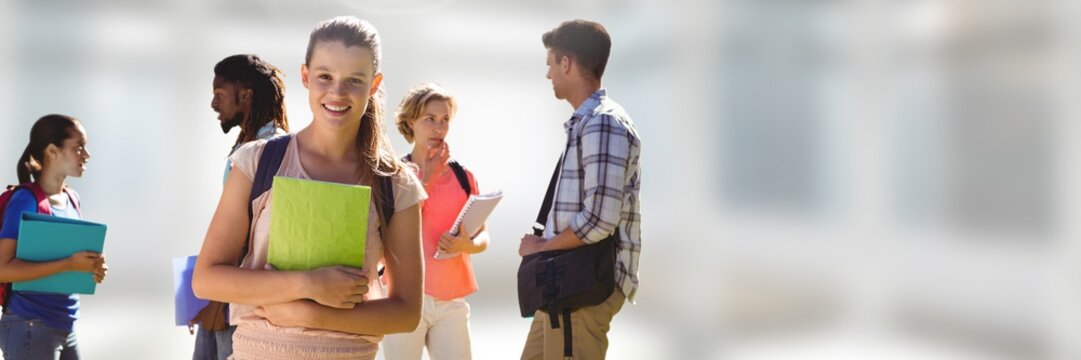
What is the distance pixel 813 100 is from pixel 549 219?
2458 mm

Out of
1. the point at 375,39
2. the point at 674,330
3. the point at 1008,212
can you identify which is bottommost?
the point at 674,330

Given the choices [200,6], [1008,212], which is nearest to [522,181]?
[200,6]

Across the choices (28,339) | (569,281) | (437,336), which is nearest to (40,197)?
(28,339)

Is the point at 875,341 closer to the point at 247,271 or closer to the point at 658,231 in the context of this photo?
the point at 658,231

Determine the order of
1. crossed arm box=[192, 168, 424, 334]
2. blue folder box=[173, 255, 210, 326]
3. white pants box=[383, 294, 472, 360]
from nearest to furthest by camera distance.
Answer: crossed arm box=[192, 168, 424, 334] → blue folder box=[173, 255, 210, 326] → white pants box=[383, 294, 472, 360]

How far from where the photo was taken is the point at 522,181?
6664mm

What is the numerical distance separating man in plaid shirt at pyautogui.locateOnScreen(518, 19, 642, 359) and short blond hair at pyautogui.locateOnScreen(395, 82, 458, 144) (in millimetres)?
831

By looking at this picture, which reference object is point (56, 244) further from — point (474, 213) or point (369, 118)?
point (369, 118)

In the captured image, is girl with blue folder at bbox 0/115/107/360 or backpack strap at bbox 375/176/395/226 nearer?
backpack strap at bbox 375/176/395/226

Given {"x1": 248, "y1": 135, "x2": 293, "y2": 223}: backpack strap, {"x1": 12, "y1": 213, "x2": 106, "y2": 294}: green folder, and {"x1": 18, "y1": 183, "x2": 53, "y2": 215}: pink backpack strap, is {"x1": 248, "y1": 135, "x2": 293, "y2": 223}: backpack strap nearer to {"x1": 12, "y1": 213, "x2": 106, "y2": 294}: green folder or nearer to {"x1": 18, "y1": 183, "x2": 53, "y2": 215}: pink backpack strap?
{"x1": 12, "y1": 213, "x2": 106, "y2": 294}: green folder

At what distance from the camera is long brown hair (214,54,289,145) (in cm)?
261

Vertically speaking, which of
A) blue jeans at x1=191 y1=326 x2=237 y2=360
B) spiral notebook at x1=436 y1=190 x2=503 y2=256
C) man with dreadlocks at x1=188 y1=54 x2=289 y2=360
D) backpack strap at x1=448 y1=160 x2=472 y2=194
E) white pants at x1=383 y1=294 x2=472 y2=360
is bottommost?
white pants at x1=383 y1=294 x2=472 y2=360

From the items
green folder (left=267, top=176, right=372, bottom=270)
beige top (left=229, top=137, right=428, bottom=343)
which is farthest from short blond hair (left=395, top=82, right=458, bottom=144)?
green folder (left=267, top=176, right=372, bottom=270)

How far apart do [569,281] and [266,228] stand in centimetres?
123
